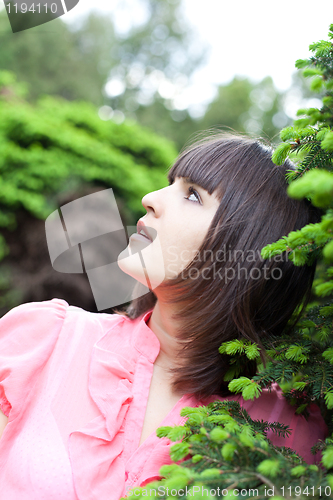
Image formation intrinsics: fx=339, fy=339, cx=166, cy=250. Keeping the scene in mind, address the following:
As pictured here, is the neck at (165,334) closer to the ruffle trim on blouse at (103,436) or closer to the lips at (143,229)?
the ruffle trim on blouse at (103,436)

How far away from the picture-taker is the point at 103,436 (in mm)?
1176

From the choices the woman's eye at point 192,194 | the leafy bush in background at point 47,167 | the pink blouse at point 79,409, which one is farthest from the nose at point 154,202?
the leafy bush in background at point 47,167

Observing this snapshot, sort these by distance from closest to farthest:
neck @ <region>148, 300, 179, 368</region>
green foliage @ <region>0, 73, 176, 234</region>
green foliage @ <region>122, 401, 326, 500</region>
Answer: green foliage @ <region>122, 401, 326, 500</region>, neck @ <region>148, 300, 179, 368</region>, green foliage @ <region>0, 73, 176, 234</region>

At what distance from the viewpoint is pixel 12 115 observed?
10.8 feet

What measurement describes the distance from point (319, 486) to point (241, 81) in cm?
2126

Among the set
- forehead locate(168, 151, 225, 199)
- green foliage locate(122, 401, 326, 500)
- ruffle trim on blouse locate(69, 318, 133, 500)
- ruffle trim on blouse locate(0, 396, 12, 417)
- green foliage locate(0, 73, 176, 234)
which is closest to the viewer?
green foliage locate(122, 401, 326, 500)

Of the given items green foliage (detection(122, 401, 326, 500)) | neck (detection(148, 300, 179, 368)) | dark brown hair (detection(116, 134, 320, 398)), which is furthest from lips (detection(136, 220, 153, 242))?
green foliage (detection(122, 401, 326, 500))

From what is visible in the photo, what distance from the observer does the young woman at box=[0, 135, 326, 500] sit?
1198 millimetres

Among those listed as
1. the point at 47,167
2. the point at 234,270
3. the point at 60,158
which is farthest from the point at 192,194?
the point at 60,158

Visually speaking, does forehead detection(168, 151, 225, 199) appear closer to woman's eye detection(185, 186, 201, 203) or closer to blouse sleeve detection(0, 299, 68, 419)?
woman's eye detection(185, 186, 201, 203)

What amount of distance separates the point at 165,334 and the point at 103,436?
0.48m

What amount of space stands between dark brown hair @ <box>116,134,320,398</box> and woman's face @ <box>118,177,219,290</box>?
3 cm

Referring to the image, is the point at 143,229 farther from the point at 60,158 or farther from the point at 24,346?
the point at 60,158

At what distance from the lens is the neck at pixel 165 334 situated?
58.4 inches
